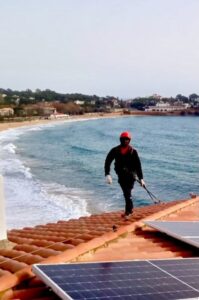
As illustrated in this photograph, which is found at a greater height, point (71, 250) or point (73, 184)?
point (71, 250)

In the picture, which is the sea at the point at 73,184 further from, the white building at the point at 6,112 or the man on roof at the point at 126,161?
the white building at the point at 6,112

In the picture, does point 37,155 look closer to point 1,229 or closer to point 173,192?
point 173,192

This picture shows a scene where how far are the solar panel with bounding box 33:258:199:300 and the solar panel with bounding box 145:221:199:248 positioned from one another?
95 cm

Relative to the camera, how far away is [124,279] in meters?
4.50

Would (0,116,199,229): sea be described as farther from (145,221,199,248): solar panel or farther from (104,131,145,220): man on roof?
(145,221,199,248): solar panel

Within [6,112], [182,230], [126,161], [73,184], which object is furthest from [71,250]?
[6,112]

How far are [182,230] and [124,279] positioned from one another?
7.56 feet

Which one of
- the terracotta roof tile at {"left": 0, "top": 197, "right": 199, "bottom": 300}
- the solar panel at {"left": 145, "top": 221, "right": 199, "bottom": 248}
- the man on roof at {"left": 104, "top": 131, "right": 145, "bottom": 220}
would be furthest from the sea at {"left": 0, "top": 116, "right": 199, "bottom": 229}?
the solar panel at {"left": 145, "top": 221, "right": 199, "bottom": 248}

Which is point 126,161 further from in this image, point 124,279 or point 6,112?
point 6,112

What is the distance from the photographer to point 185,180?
126 feet

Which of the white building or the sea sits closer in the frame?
the sea

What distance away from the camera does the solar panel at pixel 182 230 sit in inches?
244

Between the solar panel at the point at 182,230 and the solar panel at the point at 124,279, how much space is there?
0.95 m

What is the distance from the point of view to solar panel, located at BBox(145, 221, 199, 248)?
6188mm
